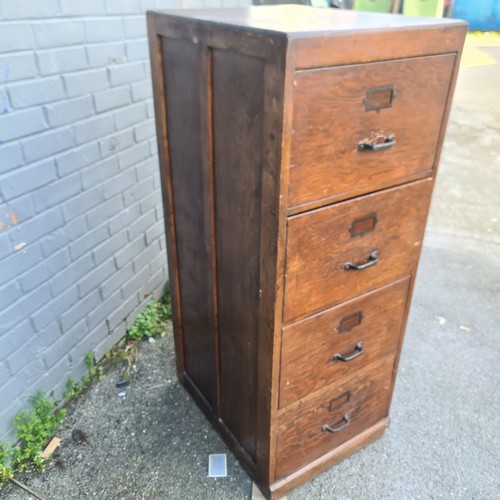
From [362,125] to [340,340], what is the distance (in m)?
0.69

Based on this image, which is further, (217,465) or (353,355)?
(217,465)

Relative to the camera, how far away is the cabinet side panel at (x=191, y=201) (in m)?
1.40

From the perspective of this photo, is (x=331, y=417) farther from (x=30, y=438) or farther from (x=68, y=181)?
(x=68, y=181)

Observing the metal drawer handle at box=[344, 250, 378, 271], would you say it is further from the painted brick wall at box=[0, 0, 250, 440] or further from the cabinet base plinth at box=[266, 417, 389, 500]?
the painted brick wall at box=[0, 0, 250, 440]

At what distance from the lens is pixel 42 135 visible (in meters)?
1.67

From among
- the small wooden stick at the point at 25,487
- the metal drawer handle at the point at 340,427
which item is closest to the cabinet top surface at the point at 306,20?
the metal drawer handle at the point at 340,427

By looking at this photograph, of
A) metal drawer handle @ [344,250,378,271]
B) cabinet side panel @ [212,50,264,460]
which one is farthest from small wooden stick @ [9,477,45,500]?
metal drawer handle @ [344,250,378,271]

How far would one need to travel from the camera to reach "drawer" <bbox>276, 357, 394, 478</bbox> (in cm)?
159

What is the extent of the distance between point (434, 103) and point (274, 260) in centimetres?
62

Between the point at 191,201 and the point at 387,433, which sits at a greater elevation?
the point at 191,201

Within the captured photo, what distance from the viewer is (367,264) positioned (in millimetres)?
1416

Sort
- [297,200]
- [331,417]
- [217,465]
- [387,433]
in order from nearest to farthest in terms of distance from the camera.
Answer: [297,200] < [331,417] < [217,465] < [387,433]

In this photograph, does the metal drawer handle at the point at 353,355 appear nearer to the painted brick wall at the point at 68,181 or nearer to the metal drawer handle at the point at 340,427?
the metal drawer handle at the point at 340,427

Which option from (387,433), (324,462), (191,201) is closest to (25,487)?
(324,462)
